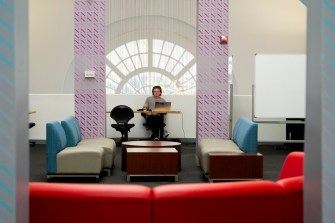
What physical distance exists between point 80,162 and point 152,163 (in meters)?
1.05

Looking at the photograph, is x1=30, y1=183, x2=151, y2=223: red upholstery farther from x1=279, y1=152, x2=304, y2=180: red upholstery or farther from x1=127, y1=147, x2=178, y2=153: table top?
x1=127, y1=147, x2=178, y2=153: table top

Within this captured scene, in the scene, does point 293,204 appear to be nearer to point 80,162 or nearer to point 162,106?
point 80,162

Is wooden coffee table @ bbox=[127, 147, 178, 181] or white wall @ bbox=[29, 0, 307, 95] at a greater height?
white wall @ bbox=[29, 0, 307, 95]

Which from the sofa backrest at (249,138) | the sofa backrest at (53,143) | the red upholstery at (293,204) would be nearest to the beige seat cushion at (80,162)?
the sofa backrest at (53,143)

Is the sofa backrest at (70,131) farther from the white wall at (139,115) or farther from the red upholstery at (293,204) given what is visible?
the red upholstery at (293,204)

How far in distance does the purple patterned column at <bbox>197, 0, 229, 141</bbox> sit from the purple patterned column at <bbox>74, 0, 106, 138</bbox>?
1864 millimetres

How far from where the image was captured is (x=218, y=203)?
2447 millimetres

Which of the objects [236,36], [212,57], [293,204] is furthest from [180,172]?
[236,36]

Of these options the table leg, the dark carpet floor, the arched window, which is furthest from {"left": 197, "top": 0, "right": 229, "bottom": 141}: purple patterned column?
the arched window

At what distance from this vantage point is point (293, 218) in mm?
2506

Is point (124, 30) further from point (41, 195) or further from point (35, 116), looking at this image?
point (41, 195)

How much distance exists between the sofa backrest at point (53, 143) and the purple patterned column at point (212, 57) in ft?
10.3

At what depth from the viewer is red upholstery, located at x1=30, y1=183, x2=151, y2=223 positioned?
2.40 m
